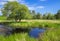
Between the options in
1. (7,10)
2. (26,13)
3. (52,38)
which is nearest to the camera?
(52,38)

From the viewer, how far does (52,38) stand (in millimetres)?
11102

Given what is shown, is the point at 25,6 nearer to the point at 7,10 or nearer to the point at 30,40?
the point at 7,10

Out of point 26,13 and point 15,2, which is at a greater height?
point 15,2

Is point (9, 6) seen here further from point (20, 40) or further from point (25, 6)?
point (20, 40)

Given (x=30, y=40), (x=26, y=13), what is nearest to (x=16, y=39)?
(x=30, y=40)

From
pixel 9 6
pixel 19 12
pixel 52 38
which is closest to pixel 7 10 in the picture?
pixel 9 6

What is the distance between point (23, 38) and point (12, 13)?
4317 centimetres

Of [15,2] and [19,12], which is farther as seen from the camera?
[15,2]

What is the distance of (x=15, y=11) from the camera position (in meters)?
53.4

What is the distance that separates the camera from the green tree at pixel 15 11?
52.3m

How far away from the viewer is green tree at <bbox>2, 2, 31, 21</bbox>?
5231 centimetres

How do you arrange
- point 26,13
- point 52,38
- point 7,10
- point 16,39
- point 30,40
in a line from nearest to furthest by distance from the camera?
point 16,39 < point 30,40 < point 52,38 < point 26,13 < point 7,10

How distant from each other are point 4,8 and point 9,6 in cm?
202

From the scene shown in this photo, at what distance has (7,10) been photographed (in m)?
55.2
